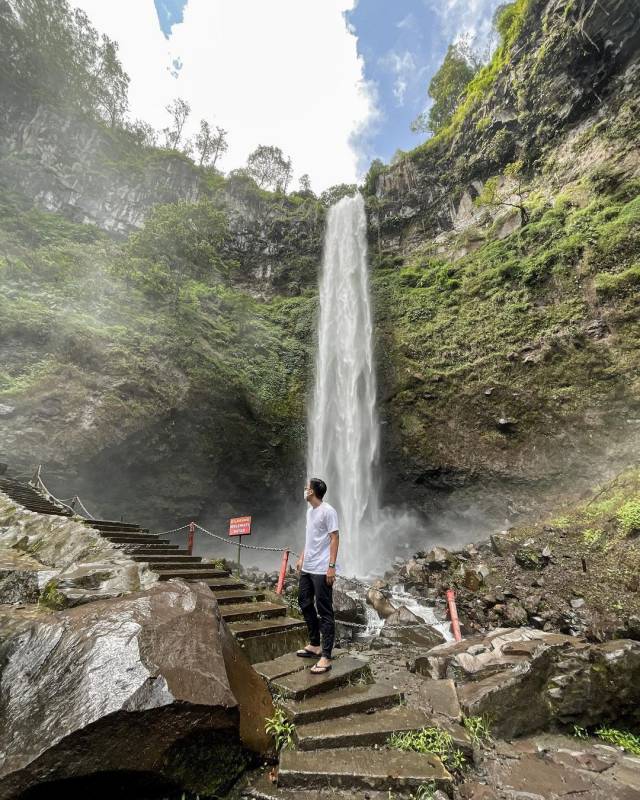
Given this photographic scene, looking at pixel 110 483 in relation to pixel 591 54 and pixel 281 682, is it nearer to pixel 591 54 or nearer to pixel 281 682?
pixel 281 682

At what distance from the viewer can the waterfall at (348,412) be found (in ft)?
54.9

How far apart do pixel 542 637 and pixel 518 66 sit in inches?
943

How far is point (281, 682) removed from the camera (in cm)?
310

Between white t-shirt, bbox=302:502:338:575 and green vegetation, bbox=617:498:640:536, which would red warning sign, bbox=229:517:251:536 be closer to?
white t-shirt, bbox=302:502:338:575

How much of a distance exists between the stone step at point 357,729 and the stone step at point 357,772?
6cm

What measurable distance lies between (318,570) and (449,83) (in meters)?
35.2

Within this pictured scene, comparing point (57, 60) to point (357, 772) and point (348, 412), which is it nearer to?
point (348, 412)

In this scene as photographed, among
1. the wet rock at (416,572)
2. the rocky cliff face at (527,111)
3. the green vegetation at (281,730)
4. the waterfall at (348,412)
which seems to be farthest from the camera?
the waterfall at (348,412)

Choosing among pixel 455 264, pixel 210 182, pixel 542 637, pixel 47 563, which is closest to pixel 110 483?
pixel 47 563

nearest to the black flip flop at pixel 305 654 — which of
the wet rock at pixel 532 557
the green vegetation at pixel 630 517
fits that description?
the wet rock at pixel 532 557

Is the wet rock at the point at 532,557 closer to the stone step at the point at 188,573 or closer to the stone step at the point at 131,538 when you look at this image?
the stone step at the point at 188,573

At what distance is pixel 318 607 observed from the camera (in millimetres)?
3547

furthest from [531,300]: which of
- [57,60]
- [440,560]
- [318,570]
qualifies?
[57,60]

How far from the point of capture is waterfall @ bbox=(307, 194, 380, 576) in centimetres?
1673
